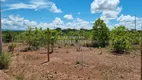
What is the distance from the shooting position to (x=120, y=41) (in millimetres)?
17000

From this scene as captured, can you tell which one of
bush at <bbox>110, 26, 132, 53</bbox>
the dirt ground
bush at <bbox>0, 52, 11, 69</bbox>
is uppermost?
bush at <bbox>110, 26, 132, 53</bbox>

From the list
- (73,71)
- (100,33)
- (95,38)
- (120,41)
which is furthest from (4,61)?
(95,38)

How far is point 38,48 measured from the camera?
63.2 feet

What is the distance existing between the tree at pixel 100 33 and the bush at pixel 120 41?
3.95 meters

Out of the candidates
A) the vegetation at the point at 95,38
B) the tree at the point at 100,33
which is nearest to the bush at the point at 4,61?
the vegetation at the point at 95,38

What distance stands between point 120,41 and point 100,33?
500cm

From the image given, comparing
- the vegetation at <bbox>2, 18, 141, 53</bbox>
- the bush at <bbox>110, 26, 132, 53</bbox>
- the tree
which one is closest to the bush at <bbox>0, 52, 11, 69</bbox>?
the vegetation at <bbox>2, 18, 141, 53</bbox>

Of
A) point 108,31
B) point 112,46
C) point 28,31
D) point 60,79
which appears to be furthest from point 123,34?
point 60,79

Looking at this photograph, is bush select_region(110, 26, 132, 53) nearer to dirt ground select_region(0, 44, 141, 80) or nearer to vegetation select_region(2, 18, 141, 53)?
vegetation select_region(2, 18, 141, 53)

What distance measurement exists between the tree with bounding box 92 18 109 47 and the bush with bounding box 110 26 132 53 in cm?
395

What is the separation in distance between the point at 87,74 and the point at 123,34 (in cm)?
902

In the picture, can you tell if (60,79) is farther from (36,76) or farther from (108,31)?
(108,31)

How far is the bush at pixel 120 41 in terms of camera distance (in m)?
17.0

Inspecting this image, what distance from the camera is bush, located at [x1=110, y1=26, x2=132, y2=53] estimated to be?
55.6 ft
